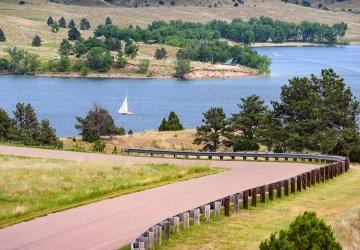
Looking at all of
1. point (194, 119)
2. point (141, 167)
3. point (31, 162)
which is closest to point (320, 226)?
point (141, 167)

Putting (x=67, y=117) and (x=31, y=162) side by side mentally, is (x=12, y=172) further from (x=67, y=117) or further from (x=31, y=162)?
(x=67, y=117)

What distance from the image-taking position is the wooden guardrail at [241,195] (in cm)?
2020

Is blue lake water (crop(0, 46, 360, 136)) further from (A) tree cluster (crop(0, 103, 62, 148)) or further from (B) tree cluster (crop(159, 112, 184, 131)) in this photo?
(A) tree cluster (crop(0, 103, 62, 148))

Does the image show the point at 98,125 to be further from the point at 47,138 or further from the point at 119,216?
the point at 119,216

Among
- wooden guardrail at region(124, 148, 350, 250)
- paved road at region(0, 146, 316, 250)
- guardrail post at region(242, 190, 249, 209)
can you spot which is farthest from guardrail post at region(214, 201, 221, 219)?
guardrail post at region(242, 190, 249, 209)

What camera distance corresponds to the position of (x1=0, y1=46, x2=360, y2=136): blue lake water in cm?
11919

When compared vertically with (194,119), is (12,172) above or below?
above

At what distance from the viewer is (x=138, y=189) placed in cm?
3161

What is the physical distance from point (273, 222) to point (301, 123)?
1557 inches

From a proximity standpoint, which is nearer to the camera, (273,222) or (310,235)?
(310,235)

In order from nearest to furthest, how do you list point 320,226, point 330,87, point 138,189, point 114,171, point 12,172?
point 320,226 → point 138,189 → point 12,172 → point 114,171 → point 330,87

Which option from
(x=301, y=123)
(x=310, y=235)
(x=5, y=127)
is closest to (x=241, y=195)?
(x=310, y=235)

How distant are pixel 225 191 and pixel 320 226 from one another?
13937 millimetres

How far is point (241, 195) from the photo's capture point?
89.0ft
